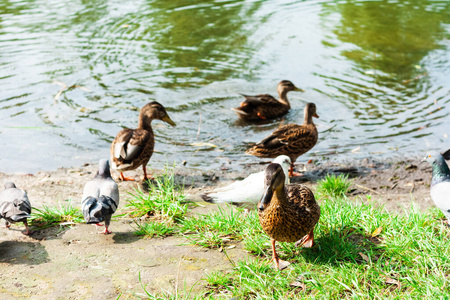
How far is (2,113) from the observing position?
8688mm

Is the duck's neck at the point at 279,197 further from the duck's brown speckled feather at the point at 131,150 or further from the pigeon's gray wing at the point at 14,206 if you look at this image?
the duck's brown speckled feather at the point at 131,150

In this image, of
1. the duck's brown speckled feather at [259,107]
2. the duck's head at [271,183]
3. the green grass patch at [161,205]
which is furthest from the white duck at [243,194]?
the duck's brown speckled feather at [259,107]

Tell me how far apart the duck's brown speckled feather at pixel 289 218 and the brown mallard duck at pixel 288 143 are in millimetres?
2816

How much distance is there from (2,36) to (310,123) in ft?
28.3

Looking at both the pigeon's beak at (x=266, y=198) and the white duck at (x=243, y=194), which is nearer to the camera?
the pigeon's beak at (x=266, y=198)

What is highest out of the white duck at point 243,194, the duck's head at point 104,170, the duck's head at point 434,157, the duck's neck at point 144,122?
the duck's head at point 104,170

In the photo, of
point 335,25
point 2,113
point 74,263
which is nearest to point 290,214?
point 74,263

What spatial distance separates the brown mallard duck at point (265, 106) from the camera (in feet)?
28.3

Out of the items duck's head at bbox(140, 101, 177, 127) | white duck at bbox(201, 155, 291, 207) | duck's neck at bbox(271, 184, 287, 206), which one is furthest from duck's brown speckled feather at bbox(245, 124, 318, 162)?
duck's neck at bbox(271, 184, 287, 206)

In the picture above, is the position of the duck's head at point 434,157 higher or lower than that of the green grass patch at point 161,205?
higher

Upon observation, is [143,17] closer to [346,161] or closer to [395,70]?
[395,70]

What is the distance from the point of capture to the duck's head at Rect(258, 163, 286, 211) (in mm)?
3809

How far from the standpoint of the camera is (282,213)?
3.98 meters

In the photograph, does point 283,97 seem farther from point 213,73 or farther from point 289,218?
point 289,218
